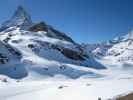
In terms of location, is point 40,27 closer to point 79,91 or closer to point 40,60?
point 40,60

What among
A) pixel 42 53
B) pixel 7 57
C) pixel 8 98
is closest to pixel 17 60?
pixel 7 57

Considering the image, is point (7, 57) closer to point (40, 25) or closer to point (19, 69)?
point (19, 69)

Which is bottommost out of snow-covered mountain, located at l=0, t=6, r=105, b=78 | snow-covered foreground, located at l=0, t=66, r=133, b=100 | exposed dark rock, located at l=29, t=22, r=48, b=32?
snow-covered foreground, located at l=0, t=66, r=133, b=100

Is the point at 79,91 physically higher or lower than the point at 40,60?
lower

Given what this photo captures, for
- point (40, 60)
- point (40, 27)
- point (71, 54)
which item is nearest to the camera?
point (40, 60)

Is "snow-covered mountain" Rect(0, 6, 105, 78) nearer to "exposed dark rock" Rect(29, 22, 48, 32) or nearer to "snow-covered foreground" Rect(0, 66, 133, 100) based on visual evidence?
"exposed dark rock" Rect(29, 22, 48, 32)

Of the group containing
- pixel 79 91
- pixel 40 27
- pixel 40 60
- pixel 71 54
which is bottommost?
pixel 79 91

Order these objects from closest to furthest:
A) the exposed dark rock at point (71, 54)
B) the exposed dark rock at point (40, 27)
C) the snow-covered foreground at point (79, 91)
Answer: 1. the snow-covered foreground at point (79, 91)
2. the exposed dark rock at point (71, 54)
3. the exposed dark rock at point (40, 27)

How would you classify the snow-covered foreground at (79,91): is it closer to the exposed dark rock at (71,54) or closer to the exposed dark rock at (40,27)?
the exposed dark rock at (71,54)

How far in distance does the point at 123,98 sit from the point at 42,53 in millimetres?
63337

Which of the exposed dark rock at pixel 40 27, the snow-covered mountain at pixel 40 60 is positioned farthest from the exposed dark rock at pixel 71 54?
the exposed dark rock at pixel 40 27

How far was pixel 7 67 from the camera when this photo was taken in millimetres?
53719

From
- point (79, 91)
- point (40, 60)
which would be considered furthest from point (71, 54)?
point (79, 91)

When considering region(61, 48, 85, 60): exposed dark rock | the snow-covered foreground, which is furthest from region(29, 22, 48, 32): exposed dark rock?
the snow-covered foreground
